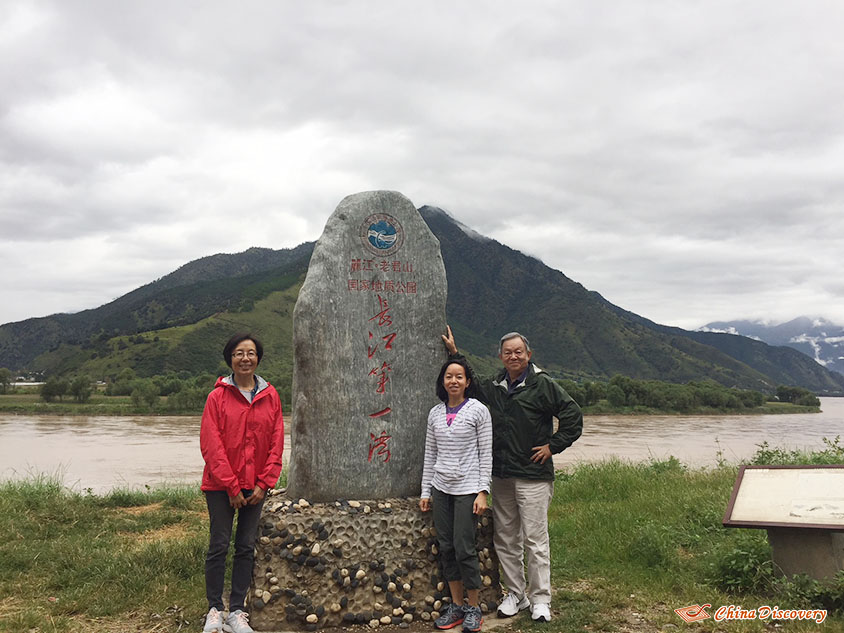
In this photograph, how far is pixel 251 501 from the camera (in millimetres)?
3742

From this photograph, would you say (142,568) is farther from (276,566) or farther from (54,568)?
(276,566)

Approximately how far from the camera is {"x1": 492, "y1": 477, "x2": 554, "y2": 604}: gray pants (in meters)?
4.06

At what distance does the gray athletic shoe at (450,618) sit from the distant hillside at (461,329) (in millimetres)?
36797

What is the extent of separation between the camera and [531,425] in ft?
13.4

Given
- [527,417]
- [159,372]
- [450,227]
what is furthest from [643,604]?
[450,227]

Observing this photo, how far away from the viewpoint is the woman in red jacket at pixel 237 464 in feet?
12.0

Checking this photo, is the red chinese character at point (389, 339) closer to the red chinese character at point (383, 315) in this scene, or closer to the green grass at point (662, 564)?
the red chinese character at point (383, 315)

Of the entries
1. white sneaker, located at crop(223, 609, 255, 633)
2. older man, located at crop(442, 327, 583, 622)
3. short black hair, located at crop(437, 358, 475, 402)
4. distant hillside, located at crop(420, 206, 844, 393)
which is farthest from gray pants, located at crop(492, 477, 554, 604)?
distant hillside, located at crop(420, 206, 844, 393)

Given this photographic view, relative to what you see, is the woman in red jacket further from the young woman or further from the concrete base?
the concrete base

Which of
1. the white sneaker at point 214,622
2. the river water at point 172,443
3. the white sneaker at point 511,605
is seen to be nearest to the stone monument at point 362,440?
the white sneaker at point 511,605

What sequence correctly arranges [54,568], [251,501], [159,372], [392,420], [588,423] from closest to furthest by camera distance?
1. [251,501]
2. [392,420]
3. [54,568]
4. [588,423]
5. [159,372]

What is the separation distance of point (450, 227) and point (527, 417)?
148 m

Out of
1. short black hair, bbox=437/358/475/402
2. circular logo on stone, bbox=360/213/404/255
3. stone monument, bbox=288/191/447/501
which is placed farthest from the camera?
Answer: circular logo on stone, bbox=360/213/404/255

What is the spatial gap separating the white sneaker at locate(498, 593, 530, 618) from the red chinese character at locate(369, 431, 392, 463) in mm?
1312
